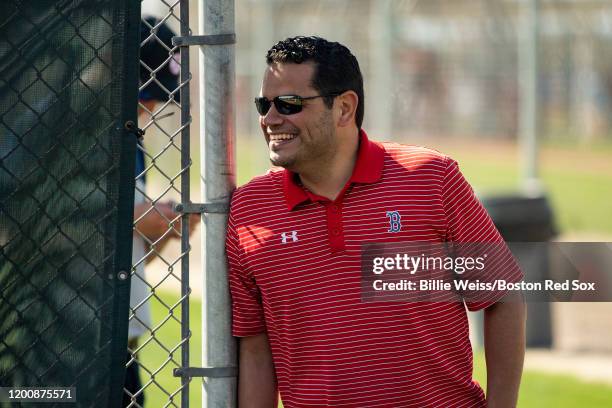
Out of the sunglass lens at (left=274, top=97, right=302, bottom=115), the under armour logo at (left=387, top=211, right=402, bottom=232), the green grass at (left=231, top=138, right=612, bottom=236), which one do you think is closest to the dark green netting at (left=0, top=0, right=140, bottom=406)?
the sunglass lens at (left=274, top=97, right=302, bottom=115)

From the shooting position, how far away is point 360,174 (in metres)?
3.17

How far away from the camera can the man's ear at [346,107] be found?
326cm

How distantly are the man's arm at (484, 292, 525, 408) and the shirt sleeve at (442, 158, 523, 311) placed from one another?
4 centimetres

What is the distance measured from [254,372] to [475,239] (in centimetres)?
76

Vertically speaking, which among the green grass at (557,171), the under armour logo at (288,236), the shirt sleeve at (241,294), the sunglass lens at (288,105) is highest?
the sunglass lens at (288,105)

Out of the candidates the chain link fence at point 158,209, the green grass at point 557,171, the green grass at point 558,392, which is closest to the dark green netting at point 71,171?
the chain link fence at point 158,209

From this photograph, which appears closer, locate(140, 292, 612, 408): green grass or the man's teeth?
the man's teeth

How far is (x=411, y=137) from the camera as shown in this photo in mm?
19656

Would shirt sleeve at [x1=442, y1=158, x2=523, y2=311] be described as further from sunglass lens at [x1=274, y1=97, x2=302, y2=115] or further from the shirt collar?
sunglass lens at [x1=274, y1=97, x2=302, y2=115]

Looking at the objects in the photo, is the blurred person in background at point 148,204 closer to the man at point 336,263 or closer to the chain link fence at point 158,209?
the chain link fence at point 158,209

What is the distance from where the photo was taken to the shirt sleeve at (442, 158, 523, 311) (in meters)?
3.17

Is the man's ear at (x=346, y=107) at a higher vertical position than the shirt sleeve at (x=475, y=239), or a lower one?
higher

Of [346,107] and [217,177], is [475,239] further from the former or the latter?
[217,177]

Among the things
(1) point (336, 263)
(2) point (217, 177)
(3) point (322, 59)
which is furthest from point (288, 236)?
(3) point (322, 59)
